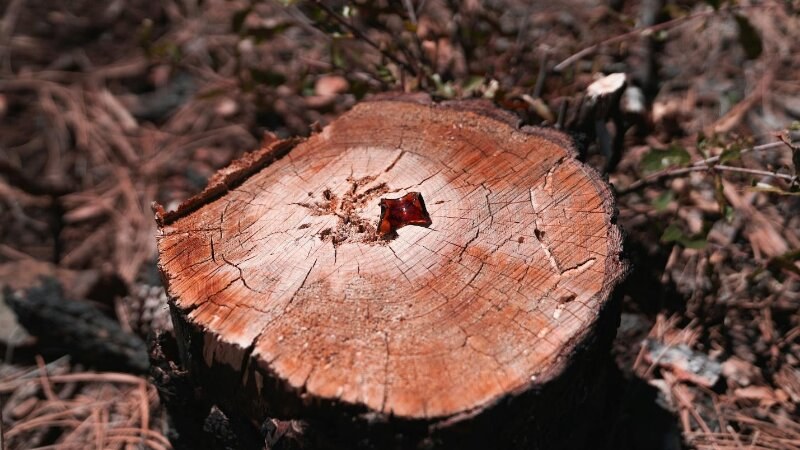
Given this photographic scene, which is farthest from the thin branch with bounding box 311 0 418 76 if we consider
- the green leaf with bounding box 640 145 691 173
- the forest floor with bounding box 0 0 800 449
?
the green leaf with bounding box 640 145 691 173

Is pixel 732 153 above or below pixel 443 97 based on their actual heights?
below

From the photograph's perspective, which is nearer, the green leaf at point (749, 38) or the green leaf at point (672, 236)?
the green leaf at point (672, 236)

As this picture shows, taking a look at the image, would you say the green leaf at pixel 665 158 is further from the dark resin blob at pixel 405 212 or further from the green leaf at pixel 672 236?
the dark resin blob at pixel 405 212

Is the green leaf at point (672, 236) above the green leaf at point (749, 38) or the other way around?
the other way around

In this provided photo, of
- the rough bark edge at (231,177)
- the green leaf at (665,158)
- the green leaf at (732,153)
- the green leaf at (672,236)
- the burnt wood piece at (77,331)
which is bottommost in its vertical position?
the burnt wood piece at (77,331)

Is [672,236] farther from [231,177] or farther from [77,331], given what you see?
[77,331]

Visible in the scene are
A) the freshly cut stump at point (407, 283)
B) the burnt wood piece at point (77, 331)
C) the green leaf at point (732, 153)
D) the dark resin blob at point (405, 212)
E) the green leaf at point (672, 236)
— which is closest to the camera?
the freshly cut stump at point (407, 283)

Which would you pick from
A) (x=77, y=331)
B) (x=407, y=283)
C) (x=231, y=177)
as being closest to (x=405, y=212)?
(x=407, y=283)

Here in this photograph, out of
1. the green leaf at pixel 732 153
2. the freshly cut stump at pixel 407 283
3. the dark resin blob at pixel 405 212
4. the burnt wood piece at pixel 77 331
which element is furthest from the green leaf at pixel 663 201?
the burnt wood piece at pixel 77 331
